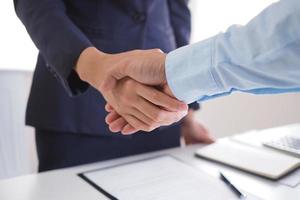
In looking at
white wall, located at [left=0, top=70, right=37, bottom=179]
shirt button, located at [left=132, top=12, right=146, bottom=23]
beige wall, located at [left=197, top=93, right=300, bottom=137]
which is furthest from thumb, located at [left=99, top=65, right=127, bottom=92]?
beige wall, located at [left=197, top=93, right=300, bottom=137]

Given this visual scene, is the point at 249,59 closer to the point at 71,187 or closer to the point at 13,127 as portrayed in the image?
the point at 71,187

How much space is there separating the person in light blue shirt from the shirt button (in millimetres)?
280

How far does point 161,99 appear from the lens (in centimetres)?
68

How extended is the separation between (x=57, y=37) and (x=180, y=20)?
0.46 metres

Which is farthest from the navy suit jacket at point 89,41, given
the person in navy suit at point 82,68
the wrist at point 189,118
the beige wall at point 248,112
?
the beige wall at point 248,112

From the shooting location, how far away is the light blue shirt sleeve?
50cm

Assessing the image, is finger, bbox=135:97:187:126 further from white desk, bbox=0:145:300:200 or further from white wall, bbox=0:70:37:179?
white wall, bbox=0:70:37:179

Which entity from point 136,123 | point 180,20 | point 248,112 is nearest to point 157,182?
point 136,123

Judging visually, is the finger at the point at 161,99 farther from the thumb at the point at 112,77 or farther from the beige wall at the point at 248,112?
the beige wall at the point at 248,112

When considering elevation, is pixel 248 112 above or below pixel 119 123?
below

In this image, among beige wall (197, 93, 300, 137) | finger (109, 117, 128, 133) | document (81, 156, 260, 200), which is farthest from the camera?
beige wall (197, 93, 300, 137)

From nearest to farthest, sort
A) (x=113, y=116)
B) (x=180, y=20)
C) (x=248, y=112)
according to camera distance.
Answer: (x=113, y=116) → (x=180, y=20) → (x=248, y=112)

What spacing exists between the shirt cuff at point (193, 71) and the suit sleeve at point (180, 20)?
0.48 metres

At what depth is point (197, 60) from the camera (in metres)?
0.58
